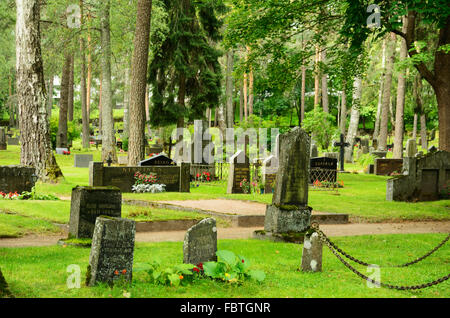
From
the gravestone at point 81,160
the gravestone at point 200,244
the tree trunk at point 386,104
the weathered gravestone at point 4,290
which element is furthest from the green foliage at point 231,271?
the tree trunk at point 386,104

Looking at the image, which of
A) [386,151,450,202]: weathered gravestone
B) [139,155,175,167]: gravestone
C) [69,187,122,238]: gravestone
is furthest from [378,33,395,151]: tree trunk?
[69,187,122,238]: gravestone

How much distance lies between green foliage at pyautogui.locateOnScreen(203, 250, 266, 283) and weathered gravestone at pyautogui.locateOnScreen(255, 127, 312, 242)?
428 centimetres

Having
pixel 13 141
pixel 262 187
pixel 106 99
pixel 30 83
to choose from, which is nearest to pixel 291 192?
pixel 262 187

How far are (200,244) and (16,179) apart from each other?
1066 centimetres

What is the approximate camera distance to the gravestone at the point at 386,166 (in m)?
31.2

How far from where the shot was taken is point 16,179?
53.7ft

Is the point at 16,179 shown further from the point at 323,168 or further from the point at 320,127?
the point at 320,127

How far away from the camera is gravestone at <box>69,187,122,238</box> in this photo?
988 cm

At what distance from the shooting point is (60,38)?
3288 cm

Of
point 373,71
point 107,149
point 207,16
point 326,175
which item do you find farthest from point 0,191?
point 373,71

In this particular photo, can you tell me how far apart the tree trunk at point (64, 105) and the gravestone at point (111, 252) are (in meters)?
30.6

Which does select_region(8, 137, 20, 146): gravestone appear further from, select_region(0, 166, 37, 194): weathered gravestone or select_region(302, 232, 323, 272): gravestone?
select_region(302, 232, 323, 272): gravestone

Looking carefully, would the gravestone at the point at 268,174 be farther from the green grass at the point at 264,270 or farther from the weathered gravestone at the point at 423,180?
the green grass at the point at 264,270
